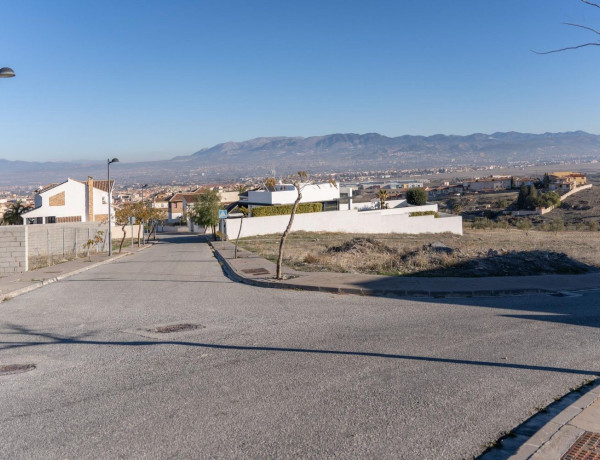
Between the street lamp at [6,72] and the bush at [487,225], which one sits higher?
the street lamp at [6,72]

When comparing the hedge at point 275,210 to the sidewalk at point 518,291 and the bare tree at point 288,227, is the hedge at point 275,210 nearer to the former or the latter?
the sidewalk at point 518,291

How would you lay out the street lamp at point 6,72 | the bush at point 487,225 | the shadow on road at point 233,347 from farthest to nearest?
the bush at point 487,225
the street lamp at point 6,72
the shadow on road at point 233,347

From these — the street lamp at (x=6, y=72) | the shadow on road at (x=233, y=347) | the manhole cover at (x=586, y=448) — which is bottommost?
the shadow on road at (x=233, y=347)

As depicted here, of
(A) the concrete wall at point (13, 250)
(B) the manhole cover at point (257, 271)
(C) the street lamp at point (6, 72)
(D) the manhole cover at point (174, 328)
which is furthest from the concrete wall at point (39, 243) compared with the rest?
(D) the manhole cover at point (174, 328)

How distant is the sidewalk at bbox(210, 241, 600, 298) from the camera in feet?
50.1

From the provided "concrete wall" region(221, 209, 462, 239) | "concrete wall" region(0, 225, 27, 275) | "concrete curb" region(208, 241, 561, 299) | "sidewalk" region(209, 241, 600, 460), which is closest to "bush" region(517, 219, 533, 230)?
"concrete wall" region(221, 209, 462, 239)

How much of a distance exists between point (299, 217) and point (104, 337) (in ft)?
146

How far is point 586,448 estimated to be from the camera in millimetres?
5340

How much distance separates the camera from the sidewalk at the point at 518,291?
535cm

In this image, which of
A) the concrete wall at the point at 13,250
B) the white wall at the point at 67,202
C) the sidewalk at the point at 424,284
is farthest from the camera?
the white wall at the point at 67,202

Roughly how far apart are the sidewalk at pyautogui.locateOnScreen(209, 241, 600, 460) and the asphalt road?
0.83ft

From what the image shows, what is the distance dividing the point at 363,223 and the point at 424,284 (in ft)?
132

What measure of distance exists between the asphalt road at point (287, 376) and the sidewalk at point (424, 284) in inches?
57.1

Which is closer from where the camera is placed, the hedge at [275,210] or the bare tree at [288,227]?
the bare tree at [288,227]
